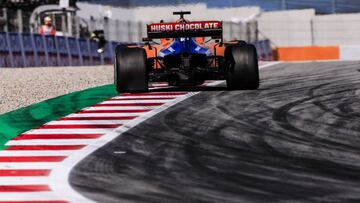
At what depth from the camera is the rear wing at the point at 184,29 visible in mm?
14742

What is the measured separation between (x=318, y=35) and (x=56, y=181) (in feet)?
127

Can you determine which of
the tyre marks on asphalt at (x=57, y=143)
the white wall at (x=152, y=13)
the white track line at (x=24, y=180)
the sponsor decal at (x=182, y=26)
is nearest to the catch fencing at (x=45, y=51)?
the tyre marks on asphalt at (x=57, y=143)

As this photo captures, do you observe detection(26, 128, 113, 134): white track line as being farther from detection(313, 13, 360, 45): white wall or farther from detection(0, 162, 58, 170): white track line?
detection(313, 13, 360, 45): white wall

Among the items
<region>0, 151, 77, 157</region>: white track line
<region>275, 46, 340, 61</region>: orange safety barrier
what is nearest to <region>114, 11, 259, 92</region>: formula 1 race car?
<region>0, 151, 77, 157</region>: white track line

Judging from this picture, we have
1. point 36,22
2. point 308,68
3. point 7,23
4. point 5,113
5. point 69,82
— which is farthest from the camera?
point 36,22

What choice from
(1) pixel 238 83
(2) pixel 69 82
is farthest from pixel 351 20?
(1) pixel 238 83

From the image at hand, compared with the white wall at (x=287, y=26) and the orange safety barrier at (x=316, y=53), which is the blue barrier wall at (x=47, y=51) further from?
the white wall at (x=287, y=26)

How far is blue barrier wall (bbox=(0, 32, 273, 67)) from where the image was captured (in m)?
26.8

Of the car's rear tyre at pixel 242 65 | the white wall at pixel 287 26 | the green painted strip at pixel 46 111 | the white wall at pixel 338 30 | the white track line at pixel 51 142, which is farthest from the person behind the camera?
the white wall at pixel 287 26

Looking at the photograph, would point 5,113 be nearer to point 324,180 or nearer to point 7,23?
point 324,180

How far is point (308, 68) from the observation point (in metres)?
23.5

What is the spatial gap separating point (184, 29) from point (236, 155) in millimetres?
5846

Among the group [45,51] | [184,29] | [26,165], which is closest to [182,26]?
[184,29]

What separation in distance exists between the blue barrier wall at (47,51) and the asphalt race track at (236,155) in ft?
43.6
